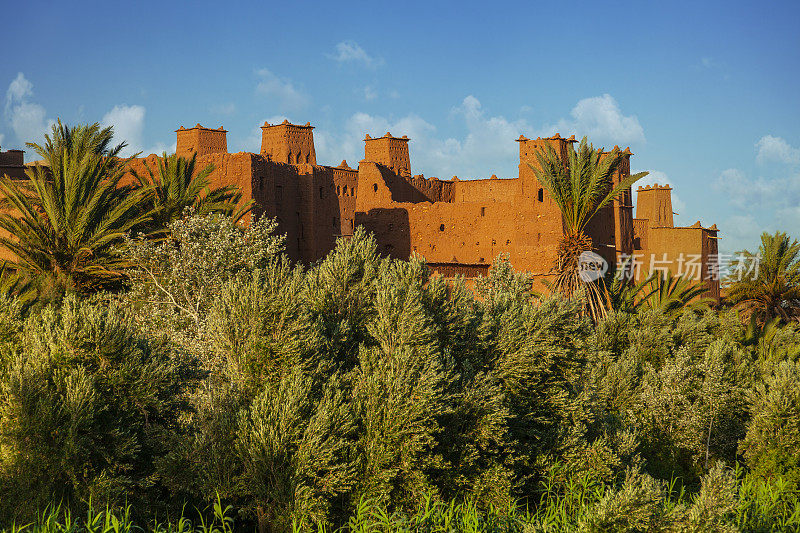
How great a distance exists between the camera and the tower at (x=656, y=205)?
3959 centimetres

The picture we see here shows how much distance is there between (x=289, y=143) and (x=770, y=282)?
23.9 metres

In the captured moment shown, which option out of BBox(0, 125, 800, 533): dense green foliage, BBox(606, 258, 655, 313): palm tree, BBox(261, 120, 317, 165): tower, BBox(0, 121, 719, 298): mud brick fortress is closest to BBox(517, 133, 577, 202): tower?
BBox(0, 121, 719, 298): mud brick fortress

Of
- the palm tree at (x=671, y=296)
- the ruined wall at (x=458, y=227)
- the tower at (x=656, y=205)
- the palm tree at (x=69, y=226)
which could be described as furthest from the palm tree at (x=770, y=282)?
the palm tree at (x=69, y=226)

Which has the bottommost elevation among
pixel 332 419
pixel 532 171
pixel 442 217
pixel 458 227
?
pixel 332 419

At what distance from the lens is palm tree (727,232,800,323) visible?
92.2 feet

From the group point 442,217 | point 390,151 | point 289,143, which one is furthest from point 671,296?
point 289,143

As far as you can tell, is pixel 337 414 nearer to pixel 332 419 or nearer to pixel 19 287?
pixel 332 419

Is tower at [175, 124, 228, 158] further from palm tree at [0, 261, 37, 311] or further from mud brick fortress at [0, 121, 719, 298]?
palm tree at [0, 261, 37, 311]

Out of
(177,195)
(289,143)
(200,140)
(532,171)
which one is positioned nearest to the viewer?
(177,195)

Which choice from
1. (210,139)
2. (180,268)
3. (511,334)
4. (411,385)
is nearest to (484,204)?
(210,139)

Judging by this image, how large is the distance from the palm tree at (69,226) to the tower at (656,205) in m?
27.9

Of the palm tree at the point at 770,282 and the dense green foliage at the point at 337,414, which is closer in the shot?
the dense green foliage at the point at 337,414

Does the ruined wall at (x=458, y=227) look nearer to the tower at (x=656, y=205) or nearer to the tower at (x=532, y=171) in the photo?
the tower at (x=532, y=171)

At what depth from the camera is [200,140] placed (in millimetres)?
38156
